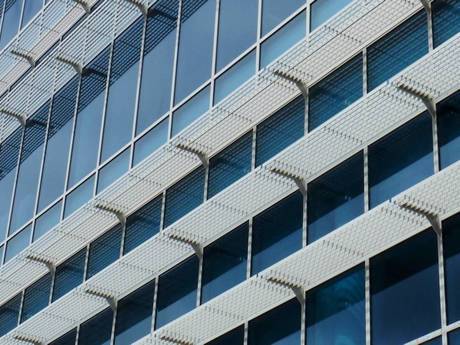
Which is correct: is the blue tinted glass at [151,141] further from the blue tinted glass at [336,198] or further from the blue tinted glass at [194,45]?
the blue tinted glass at [336,198]

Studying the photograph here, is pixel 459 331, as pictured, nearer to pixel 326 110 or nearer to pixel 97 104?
pixel 326 110

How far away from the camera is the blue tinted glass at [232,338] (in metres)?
22.2

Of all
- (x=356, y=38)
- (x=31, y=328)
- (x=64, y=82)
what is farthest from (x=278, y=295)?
(x=64, y=82)

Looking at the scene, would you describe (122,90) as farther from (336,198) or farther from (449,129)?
(449,129)

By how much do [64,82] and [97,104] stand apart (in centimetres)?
209

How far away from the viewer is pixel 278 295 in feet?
70.3

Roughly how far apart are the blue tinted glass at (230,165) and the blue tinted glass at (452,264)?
5.27 metres

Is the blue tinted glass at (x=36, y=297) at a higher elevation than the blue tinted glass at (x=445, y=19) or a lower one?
higher

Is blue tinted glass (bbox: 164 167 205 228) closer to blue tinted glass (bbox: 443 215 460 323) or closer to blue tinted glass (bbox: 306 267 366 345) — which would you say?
blue tinted glass (bbox: 306 267 366 345)

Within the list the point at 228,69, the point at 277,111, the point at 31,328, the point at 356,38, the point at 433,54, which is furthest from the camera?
the point at 31,328

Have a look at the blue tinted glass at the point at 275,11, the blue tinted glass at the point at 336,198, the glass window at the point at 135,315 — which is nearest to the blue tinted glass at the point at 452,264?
the blue tinted glass at the point at 336,198

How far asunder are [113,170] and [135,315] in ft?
11.3

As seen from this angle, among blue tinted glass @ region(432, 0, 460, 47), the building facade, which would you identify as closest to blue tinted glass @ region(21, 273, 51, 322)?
the building facade

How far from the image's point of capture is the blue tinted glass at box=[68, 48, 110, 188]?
2853cm
